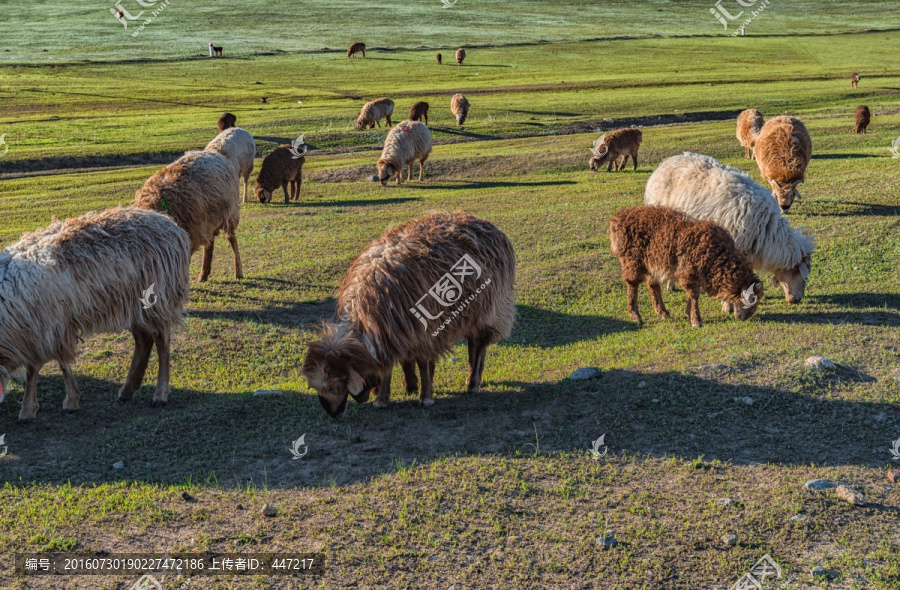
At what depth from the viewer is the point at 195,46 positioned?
243ft

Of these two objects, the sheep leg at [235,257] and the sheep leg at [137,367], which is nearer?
the sheep leg at [137,367]

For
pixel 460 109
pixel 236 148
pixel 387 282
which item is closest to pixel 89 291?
pixel 387 282

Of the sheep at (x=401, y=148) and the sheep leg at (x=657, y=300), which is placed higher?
the sheep at (x=401, y=148)

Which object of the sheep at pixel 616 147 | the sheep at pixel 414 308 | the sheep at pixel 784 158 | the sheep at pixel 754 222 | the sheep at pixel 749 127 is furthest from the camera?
the sheep at pixel 616 147

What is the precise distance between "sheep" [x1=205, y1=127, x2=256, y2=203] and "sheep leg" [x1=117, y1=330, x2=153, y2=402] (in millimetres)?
12585

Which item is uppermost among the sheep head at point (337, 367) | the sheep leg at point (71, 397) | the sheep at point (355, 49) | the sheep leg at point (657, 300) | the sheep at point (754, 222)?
the sheep at point (355, 49)

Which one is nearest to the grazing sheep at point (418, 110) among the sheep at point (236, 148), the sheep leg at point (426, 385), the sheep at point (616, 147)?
the sheep at point (616, 147)

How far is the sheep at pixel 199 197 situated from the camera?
44.5 ft

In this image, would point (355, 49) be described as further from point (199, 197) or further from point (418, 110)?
point (199, 197)

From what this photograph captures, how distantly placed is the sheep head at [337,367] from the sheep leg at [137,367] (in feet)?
9.73

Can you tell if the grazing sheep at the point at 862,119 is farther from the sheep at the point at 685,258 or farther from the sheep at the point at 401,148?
the sheep at the point at 685,258

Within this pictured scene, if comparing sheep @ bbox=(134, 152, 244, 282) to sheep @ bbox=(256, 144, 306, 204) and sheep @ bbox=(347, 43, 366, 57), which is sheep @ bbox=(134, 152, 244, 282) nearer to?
sheep @ bbox=(256, 144, 306, 204)

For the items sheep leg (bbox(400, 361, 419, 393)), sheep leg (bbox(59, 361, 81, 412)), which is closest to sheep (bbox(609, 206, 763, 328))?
sheep leg (bbox(400, 361, 419, 393))

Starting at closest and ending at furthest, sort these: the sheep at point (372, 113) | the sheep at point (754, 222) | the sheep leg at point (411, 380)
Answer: the sheep leg at point (411, 380), the sheep at point (754, 222), the sheep at point (372, 113)
